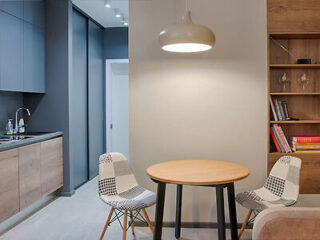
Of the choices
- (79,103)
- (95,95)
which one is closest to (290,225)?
(79,103)

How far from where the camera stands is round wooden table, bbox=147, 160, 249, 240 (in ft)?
7.18

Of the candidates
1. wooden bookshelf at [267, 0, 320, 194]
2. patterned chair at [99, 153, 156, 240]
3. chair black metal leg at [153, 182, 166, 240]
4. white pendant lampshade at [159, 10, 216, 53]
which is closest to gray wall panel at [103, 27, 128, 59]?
wooden bookshelf at [267, 0, 320, 194]

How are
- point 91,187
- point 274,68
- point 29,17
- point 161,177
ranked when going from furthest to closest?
1. point 91,187
2. point 29,17
3. point 274,68
4. point 161,177

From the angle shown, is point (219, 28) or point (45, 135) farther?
point (45, 135)

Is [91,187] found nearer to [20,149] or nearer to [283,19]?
[20,149]

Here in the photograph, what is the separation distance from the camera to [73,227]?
3.11 metres

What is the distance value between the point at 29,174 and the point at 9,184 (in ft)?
1.18

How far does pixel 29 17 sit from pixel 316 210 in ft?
11.7

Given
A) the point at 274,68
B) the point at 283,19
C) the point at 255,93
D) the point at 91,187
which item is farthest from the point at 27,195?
the point at 283,19

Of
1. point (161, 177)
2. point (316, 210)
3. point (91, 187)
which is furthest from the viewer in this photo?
point (91, 187)

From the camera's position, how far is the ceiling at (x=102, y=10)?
4.29 m

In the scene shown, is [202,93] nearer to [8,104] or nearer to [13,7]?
[13,7]

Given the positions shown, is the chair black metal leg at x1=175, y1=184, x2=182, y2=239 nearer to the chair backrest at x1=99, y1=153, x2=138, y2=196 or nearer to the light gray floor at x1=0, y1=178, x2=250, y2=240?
the light gray floor at x1=0, y1=178, x2=250, y2=240

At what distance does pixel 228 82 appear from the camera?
10.0ft
